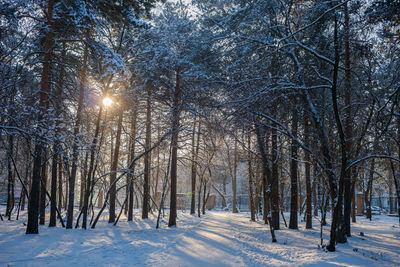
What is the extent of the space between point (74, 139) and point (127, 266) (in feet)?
11.7

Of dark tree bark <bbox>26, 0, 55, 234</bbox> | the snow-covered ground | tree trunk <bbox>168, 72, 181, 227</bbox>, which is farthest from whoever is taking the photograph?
tree trunk <bbox>168, 72, 181, 227</bbox>

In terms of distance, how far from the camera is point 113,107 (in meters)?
13.8

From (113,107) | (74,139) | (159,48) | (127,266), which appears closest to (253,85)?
(159,48)

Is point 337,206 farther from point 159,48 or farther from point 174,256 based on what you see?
point 159,48

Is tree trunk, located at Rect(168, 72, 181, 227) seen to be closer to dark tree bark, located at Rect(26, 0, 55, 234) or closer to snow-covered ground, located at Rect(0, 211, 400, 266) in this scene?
snow-covered ground, located at Rect(0, 211, 400, 266)

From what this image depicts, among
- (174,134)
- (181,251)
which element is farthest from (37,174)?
(174,134)

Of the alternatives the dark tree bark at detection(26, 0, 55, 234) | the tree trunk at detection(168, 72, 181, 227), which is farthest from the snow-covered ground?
the tree trunk at detection(168, 72, 181, 227)

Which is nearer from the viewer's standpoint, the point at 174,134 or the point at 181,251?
the point at 181,251

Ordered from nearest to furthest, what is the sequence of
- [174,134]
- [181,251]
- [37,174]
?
[181,251], [37,174], [174,134]

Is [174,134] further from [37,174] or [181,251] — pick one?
[181,251]

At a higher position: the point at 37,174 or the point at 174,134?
the point at 174,134

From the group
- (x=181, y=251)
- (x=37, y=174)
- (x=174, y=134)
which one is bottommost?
(x=181, y=251)

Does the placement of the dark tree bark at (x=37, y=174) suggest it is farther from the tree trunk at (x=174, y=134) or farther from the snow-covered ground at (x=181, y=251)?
the tree trunk at (x=174, y=134)

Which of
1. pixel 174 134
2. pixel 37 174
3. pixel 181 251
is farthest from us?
pixel 174 134
